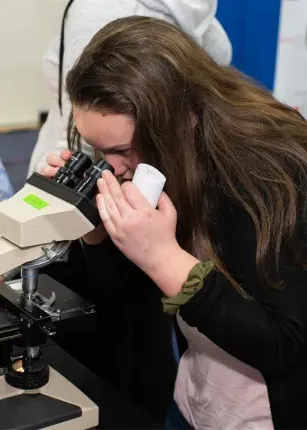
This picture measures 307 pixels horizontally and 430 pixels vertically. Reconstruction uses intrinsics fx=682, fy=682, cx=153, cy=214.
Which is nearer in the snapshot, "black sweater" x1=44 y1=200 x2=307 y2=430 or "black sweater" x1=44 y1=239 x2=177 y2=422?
Answer: "black sweater" x1=44 y1=200 x2=307 y2=430

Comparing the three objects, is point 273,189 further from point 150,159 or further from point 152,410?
point 152,410

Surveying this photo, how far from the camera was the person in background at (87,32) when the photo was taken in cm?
153

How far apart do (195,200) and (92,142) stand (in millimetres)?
187

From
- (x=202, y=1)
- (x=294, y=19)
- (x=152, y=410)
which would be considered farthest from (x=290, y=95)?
(x=152, y=410)

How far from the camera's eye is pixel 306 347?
3.40 ft

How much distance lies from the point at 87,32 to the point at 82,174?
593 millimetres

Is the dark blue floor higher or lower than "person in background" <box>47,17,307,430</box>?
lower

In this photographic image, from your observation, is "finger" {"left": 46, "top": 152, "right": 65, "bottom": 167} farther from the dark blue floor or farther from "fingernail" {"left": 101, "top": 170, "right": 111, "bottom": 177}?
the dark blue floor

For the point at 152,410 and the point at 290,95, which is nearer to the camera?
the point at 152,410

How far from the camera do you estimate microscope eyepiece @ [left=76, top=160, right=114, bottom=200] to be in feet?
3.23

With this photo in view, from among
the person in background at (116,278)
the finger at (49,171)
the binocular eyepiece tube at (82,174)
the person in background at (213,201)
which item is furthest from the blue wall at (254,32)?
the binocular eyepiece tube at (82,174)

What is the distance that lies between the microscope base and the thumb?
0.31m

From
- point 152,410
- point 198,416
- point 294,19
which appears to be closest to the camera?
point 198,416

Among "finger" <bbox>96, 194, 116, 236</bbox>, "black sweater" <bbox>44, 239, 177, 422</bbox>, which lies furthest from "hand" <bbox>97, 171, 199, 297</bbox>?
"black sweater" <bbox>44, 239, 177, 422</bbox>
